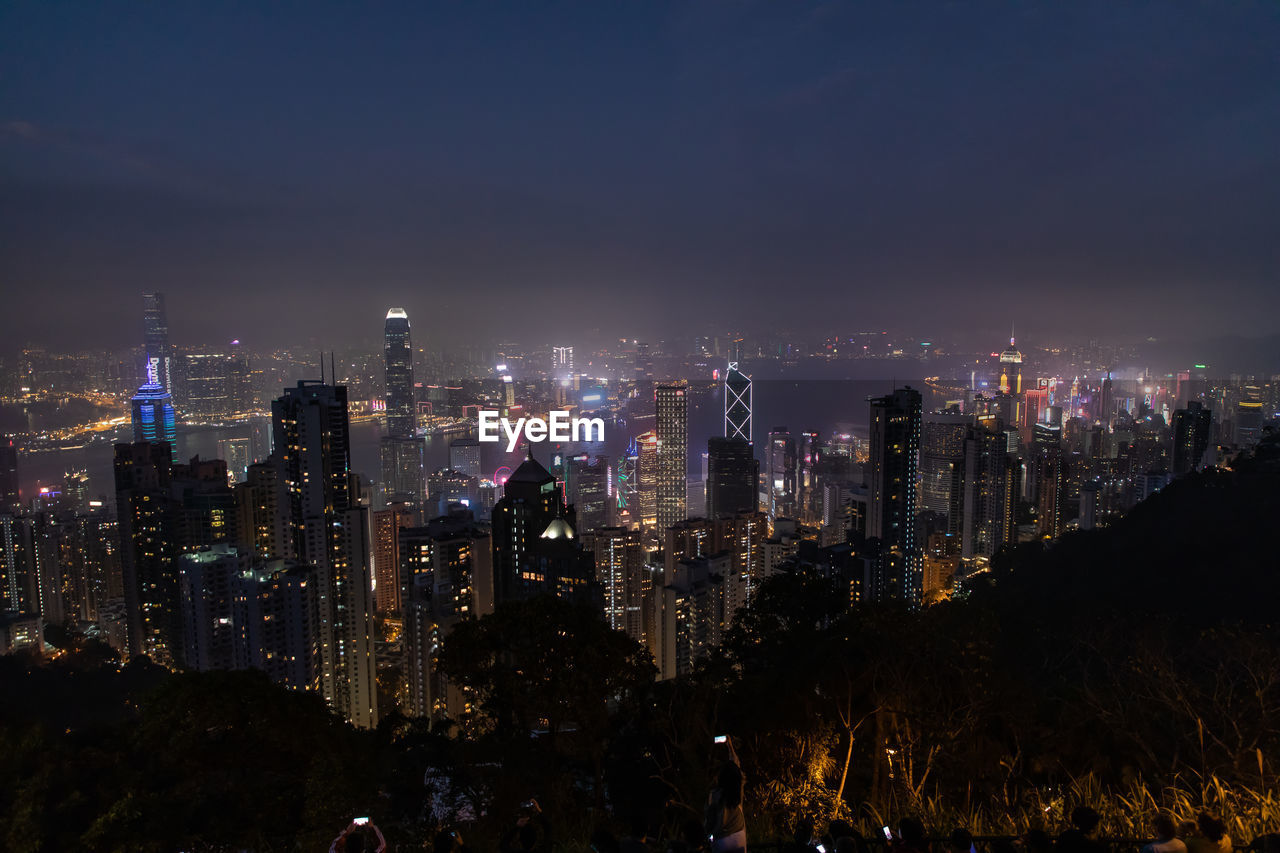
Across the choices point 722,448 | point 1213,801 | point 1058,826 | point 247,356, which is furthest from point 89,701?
point 722,448

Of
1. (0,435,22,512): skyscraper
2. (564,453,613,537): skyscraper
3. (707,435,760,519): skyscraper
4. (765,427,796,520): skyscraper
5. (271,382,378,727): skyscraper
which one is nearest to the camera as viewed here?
(271,382,378,727): skyscraper

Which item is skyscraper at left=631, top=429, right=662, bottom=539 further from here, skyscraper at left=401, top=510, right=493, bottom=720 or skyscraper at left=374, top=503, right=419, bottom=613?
skyscraper at left=401, top=510, right=493, bottom=720

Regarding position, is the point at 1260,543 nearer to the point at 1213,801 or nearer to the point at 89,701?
the point at 1213,801

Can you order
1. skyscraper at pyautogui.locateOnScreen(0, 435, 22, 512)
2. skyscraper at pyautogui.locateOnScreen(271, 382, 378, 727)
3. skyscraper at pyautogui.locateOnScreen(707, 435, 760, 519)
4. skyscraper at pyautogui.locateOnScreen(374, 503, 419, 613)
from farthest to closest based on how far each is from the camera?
skyscraper at pyautogui.locateOnScreen(707, 435, 760, 519)
skyscraper at pyautogui.locateOnScreen(374, 503, 419, 613)
skyscraper at pyautogui.locateOnScreen(0, 435, 22, 512)
skyscraper at pyautogui.locateOnScreen(271, 382, 378, 727)

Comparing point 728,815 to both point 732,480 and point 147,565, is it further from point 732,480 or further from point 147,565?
point 732,480

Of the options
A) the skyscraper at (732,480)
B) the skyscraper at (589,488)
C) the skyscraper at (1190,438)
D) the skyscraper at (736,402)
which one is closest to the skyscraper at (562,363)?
the skyscraper at (589,488)

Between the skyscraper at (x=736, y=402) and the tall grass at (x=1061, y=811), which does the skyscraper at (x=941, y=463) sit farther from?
the tall grass at (x=1061, y=811)

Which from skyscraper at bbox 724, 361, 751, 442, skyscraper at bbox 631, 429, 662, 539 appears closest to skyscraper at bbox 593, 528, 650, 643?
skyscraper at bbox 631, 429, 662, 539
